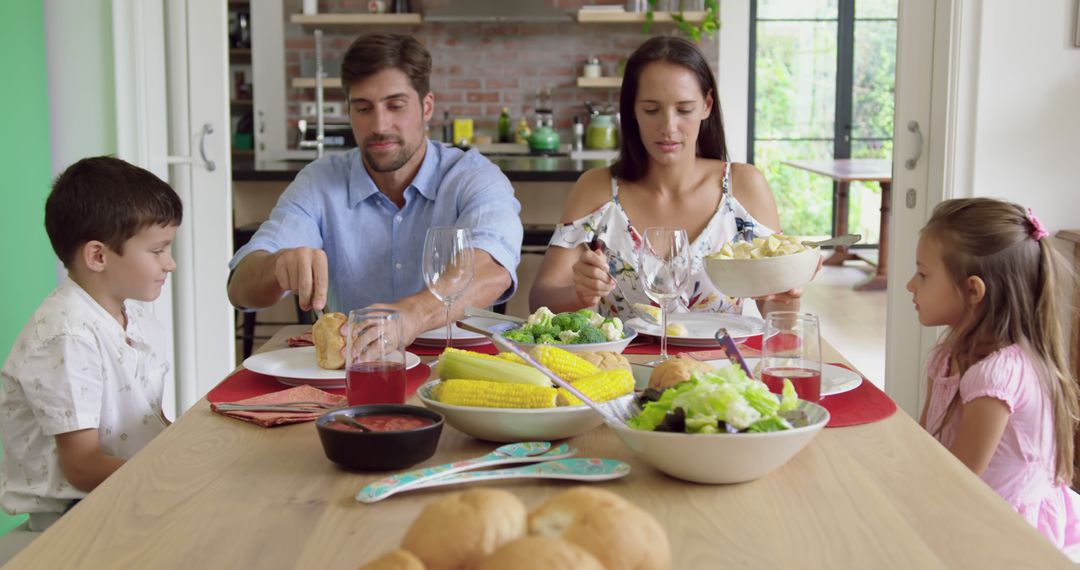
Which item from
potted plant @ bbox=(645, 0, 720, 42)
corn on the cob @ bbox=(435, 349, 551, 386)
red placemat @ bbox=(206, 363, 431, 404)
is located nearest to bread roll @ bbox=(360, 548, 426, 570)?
corn on the cob @ bbox=(435, 349, 551, 386)

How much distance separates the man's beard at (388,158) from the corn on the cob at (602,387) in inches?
47.4

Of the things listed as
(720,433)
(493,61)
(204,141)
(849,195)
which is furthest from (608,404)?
(849,195)

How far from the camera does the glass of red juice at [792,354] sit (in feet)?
4.49

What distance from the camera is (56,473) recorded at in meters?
1.72

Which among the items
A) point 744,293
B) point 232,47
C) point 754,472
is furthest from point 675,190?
point 232,47

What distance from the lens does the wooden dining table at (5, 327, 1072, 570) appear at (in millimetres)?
963

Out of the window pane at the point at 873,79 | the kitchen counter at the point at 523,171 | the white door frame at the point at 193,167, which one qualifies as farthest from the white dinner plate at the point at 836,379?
the window pane at the point at 873,79

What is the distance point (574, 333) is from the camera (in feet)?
5.70

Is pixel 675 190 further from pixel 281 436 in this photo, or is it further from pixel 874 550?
pixel 874 550

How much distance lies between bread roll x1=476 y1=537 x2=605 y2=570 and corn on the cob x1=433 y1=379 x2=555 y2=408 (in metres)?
0.63

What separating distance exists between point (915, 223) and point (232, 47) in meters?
5.33

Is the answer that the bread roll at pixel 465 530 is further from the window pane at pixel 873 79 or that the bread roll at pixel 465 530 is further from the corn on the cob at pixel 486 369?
the window pane at pixel 873 79

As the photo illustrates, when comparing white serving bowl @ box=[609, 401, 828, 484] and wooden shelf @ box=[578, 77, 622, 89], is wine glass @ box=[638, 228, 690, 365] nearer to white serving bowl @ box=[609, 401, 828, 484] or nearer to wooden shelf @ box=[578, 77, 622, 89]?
white serving bowl @ box=[609, 401, 828, 484]

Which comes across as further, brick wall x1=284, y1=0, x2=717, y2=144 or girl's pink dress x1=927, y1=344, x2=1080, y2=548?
brick wall x1=284, y1=0, x2=717, y2=144
